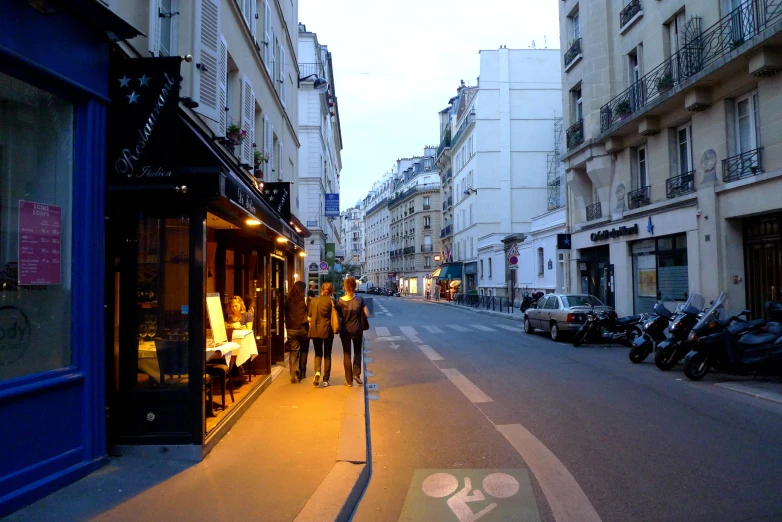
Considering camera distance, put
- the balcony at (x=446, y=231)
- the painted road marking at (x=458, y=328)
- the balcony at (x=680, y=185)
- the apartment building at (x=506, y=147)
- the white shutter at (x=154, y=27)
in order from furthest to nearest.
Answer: the balcony at (x=446, y=231) → the apartment building at (x=506, y=147) → the painted road marking at (x=458, y=328) → the balcony at (x=680, y=185) → the white shutter at (x=154, y=27)

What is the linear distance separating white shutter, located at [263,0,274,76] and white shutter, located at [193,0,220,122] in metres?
4.66

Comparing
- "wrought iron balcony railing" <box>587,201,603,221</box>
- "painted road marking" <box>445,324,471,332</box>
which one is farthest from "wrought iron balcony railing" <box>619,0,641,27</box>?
"painted road marking" <box>445,324,471,332</box>

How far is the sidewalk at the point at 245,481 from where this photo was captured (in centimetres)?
413

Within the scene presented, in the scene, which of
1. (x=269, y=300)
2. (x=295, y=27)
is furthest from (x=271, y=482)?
(x=295, y=27)

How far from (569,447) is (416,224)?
2851 inches

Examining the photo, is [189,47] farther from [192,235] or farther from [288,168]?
[288,168]

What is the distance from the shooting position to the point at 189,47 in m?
7.41

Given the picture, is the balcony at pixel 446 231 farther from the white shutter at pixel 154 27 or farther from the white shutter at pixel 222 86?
the white shutter at pixel 154 27

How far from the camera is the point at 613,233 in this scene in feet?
70.0

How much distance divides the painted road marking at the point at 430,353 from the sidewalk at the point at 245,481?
6.30 metres

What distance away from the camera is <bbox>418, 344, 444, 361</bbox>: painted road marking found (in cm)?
1310

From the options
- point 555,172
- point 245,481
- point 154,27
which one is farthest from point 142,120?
point 555,172

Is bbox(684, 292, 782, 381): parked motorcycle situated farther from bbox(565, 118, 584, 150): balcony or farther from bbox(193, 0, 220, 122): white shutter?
bbox(565, 118, 584, 150): balcony

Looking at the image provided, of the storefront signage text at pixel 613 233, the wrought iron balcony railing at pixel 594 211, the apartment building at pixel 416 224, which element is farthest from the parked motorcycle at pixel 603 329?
the apartment building at pixel 416 224
